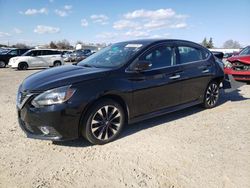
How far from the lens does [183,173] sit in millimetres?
3264

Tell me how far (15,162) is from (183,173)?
7.40 feet

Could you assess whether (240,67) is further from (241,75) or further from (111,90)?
(111,90)

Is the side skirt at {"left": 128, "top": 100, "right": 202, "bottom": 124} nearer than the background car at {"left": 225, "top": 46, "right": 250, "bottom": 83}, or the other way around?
the side skirt at {"left": 128, "top": 100, "right": 202, "bottom": 124}

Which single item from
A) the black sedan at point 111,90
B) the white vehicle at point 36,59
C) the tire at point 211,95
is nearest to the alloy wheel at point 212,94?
the tire at point 211,95

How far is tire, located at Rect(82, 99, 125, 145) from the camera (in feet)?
13.0

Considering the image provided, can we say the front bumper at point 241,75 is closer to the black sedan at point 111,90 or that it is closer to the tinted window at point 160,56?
the black sedan at point 111,90

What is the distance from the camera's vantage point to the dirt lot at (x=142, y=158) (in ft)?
10.3

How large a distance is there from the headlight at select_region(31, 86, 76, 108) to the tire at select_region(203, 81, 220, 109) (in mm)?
3530

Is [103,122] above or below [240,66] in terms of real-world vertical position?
below

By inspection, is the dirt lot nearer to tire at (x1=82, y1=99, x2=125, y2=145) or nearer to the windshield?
tire at (x1=82, y1=99, x2=125, y2=145)

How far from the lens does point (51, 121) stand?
12.1 ft

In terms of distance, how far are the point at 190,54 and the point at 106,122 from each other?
2.60 metres

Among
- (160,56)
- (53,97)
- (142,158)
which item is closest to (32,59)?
(160,56)

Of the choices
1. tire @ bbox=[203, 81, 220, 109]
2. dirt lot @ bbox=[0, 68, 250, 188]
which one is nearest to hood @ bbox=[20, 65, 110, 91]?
dirt lot @ bbox=[0, 68, 250, 188]
